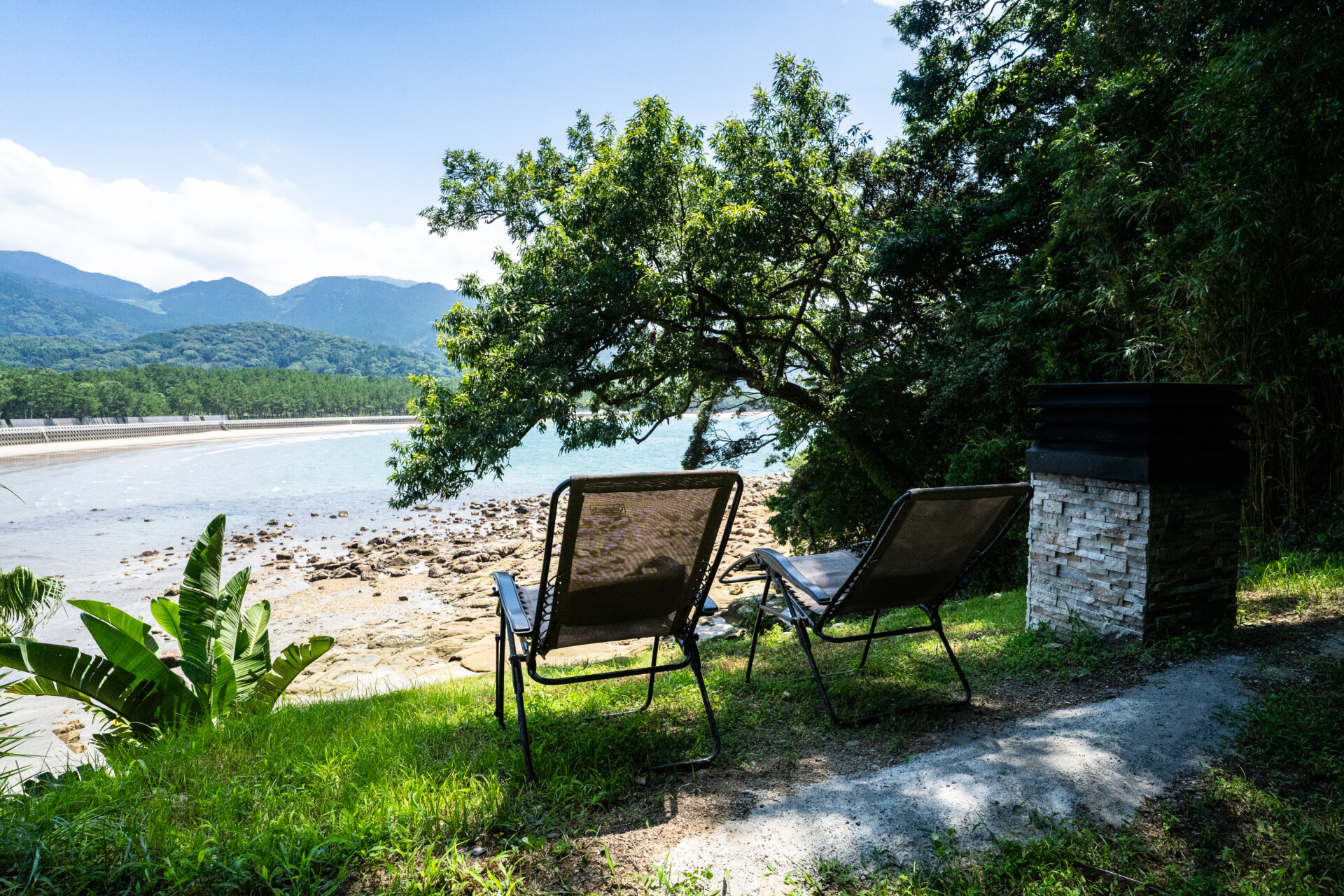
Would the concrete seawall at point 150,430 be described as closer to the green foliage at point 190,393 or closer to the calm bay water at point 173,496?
the green foliage at point 190,393

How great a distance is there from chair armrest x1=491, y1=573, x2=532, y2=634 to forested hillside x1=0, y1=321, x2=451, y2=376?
9743 centimetres

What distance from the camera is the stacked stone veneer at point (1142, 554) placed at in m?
3.34

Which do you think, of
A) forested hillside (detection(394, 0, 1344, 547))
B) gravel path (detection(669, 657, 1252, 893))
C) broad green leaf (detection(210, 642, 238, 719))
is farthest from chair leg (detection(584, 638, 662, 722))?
forested hillside (detection(394, 0, 1344, 547))

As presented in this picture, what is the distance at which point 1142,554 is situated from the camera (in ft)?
10.9

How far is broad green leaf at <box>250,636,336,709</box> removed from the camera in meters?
4.29

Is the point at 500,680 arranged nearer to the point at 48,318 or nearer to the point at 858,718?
the point at 858,718

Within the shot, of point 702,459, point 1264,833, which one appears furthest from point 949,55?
point 1264,833

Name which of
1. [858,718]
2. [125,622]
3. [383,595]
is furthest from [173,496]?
[858,718]

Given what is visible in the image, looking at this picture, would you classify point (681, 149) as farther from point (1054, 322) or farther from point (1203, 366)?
point (1203, 366)

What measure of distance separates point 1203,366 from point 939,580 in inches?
136

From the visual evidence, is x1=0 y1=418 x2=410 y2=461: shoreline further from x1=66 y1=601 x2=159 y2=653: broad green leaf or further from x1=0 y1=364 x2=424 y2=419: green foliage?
x1=66 y1=601 x2=159 y2=653: broad green leaf

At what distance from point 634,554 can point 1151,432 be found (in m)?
2.60

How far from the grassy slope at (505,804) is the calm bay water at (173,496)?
399cm

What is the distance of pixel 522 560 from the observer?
14.2 metres
